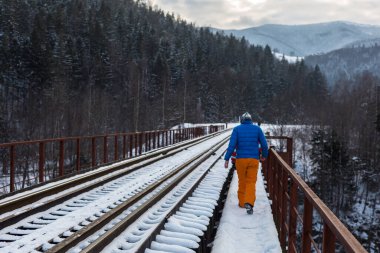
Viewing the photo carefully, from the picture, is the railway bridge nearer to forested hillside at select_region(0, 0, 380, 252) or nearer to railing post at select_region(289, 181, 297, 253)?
railing post at select_region(289, 181, 297, 253)

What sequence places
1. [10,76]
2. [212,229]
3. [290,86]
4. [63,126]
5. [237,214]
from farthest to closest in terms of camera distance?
[290,86], [10,76], [63,126], [237,214], [212,229]

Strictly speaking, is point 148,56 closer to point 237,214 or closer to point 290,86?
point 290,86

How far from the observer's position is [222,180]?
38.2ft

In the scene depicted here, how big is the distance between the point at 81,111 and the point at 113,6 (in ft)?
255

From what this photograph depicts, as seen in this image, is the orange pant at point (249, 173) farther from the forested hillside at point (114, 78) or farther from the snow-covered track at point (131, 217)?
the forested hillside at point (114, 78)

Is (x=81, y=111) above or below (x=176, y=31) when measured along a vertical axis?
below

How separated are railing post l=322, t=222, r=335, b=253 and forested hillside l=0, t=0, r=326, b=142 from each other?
4368cm

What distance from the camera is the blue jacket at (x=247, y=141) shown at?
7.58 metres

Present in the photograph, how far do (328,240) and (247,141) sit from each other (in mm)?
4702

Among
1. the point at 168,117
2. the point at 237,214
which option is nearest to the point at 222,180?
the point at 237,214

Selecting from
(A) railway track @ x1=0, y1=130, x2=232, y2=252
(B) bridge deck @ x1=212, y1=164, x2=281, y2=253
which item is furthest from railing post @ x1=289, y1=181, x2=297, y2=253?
(A) railway track @ x1=0, y1=130, x2=232, y2=252

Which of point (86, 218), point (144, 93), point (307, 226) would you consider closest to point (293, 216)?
point (307, 226)

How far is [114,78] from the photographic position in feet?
277

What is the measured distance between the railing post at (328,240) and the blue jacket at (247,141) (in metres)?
4.59
